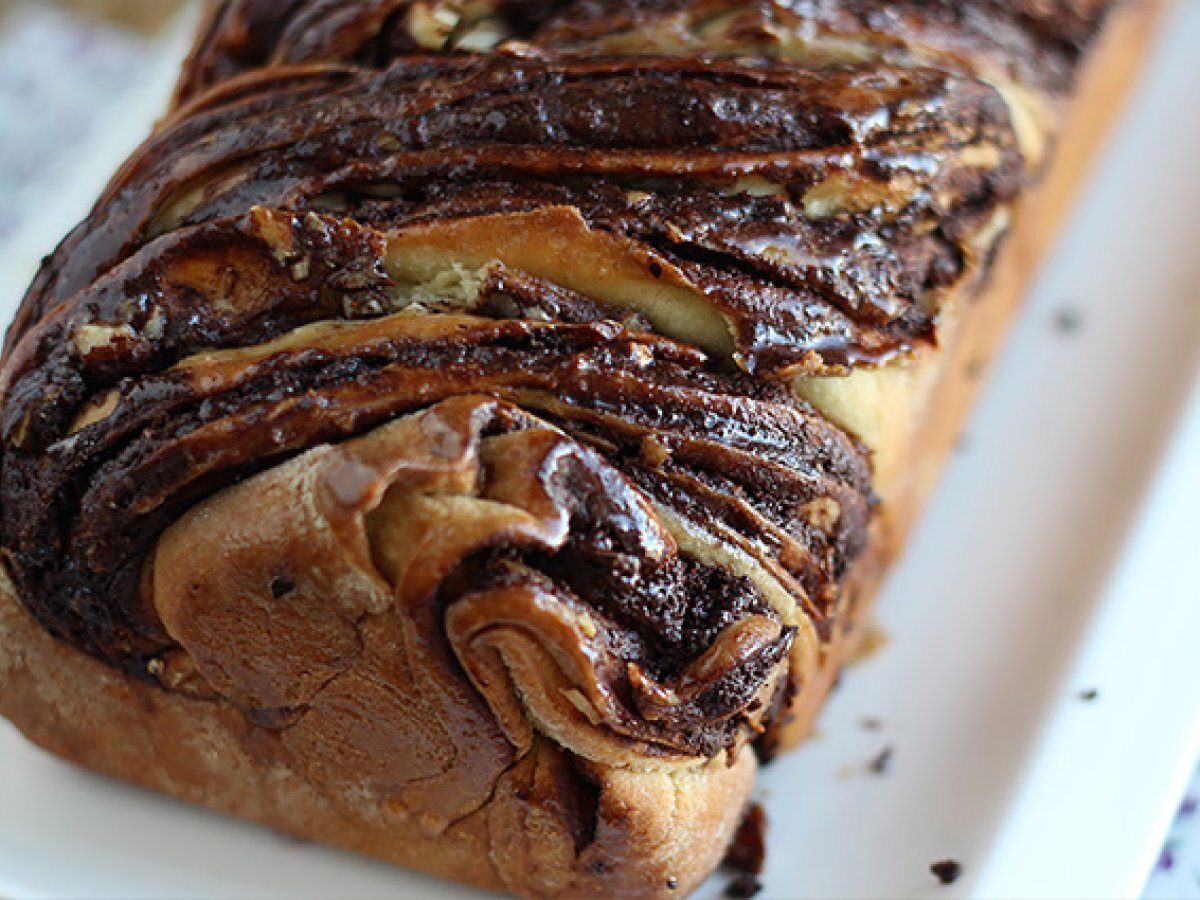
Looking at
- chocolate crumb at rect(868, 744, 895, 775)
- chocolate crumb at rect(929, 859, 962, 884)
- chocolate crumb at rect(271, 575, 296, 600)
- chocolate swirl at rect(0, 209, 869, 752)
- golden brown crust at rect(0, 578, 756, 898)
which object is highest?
chocolate swirl at rect(0, 209, 869, 752)

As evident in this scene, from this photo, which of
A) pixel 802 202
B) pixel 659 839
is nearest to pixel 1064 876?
pixel 659 839

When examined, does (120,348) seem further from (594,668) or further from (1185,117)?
(1185,117)

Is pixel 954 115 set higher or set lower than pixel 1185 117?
lower

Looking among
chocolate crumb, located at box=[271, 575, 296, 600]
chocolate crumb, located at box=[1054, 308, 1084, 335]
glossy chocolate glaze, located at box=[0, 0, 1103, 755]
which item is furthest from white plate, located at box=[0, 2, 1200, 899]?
chocolate crumb, located at box=[271, 575, 296, 600]

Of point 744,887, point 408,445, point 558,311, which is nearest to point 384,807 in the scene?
point 744,887

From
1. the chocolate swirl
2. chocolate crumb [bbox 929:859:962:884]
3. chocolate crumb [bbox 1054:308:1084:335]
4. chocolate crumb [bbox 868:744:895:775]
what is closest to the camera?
the chocolate swirl

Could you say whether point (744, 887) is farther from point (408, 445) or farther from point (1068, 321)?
point (1068, 321)

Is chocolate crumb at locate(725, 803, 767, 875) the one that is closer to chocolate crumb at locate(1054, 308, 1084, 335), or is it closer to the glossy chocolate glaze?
the glossy chocolate glaze
